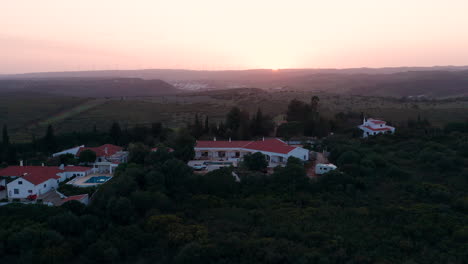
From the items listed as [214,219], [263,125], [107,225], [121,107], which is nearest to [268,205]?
[214,219]

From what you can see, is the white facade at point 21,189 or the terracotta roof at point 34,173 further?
the terracotta roof at point 34,173

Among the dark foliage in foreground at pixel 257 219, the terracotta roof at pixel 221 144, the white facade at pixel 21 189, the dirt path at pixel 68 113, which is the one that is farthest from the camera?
the dirt path at pixel 68 113

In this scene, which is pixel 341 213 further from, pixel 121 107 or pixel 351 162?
pixel 121 107

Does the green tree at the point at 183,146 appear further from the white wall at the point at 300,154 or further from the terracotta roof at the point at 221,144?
the white wall at the point at 300,154

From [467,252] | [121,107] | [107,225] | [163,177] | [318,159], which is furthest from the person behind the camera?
[121,107]

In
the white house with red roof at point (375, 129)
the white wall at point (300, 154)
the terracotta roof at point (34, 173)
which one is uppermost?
the white house with red roof at point (375, 129)

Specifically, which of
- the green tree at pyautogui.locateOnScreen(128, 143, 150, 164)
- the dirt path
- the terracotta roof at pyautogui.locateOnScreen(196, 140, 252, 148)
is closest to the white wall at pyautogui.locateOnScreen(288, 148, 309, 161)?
the terracotta roof at pyautogui.locateOnScreen(196, 140, 252, 148)

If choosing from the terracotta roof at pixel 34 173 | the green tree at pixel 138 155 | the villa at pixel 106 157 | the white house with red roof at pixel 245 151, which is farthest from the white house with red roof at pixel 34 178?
the white house with red roof at pixel 245 151

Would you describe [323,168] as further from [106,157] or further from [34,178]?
[34,178]
